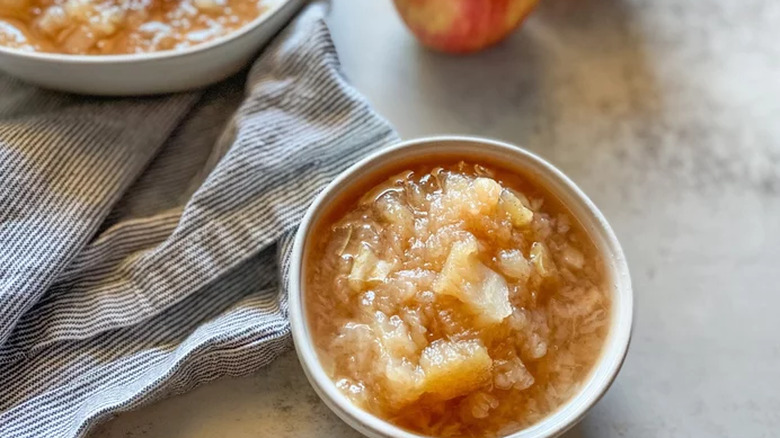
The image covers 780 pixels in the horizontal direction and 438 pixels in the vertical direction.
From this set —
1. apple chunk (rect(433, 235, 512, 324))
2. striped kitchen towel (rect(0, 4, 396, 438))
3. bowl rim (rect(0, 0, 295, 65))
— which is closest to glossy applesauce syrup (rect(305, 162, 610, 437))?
apple chunk (rect(433, 235, 512, 324))

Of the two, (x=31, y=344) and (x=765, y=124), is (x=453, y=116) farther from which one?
(x=31, y=344)

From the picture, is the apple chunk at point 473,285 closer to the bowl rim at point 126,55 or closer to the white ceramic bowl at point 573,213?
the white ceramic bowl at point 573,213

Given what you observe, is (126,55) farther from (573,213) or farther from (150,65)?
(573,213)

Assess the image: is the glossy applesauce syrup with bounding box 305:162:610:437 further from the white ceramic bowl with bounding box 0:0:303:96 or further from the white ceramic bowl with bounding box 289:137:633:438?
the white ceramic bowl with bounding box 0:0:303:96

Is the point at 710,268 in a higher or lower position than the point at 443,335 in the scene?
lower

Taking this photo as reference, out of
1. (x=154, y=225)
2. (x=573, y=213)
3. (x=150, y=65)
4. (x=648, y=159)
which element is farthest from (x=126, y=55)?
(x=648, y=159)

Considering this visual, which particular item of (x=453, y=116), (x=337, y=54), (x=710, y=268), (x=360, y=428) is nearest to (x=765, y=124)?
(x=710, y=268)
